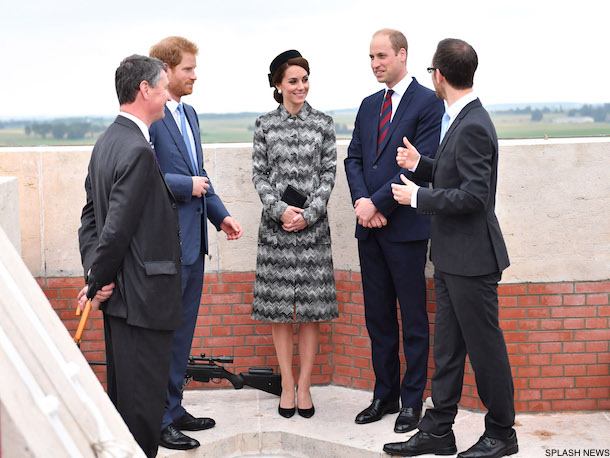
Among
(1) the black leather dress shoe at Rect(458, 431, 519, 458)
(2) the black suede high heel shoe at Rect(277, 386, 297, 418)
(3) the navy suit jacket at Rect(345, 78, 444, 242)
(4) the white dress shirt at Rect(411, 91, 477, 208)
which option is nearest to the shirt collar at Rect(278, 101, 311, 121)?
(3) the navy suit jacket at Rect(345, 78, 444, 242)

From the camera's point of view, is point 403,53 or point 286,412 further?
point 286,412

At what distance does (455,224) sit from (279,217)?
1101mm

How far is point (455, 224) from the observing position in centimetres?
372

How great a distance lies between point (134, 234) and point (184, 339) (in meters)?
1.28

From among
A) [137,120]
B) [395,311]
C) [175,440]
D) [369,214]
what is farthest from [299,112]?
[175,440]

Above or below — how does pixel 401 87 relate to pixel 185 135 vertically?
above

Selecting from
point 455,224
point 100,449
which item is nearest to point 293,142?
point 455,224

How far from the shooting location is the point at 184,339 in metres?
4.29

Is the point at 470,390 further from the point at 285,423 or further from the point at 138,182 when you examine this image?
the point at 138,182

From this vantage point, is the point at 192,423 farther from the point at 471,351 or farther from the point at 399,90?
the point at 399,90

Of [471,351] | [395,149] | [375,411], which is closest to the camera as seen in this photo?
[471,351]

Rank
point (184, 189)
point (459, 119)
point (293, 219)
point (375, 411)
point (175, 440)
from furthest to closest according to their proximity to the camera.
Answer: point (375, 411)
point (293, 219)
point (175, 440)
point (184, 189)
point (459, 119)

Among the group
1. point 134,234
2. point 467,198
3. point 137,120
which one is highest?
point 137,120

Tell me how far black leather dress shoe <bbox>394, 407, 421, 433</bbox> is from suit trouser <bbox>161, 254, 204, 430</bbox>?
3.92 ft
